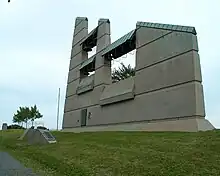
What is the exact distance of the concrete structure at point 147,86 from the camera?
62.1 feet

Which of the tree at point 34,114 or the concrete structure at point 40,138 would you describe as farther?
Answer: the tree at point 34,114

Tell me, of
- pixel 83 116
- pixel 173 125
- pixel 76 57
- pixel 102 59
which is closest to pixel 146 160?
pixel 173 125

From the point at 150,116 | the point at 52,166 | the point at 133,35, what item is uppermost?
the point at 133,35

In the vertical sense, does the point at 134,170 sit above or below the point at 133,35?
below

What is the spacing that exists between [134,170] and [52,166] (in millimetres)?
2881

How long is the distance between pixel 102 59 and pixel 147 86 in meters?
Result: 8.33

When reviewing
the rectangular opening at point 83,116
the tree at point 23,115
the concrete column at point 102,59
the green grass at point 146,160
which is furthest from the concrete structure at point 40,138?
the tree at point 23,115

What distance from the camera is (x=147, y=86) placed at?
875 inches

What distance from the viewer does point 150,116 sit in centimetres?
2141

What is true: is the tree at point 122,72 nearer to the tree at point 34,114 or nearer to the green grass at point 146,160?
the tree at point 34,114

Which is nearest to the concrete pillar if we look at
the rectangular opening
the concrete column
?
the rectangular opening

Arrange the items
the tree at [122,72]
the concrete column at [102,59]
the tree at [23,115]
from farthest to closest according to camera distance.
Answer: the tree at [23,115] < the tree at [122,72] < the concrete column at [102,59]

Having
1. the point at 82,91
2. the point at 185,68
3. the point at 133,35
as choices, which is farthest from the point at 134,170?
the point at 82,91

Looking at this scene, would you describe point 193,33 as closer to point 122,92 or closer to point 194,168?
point 122,92
